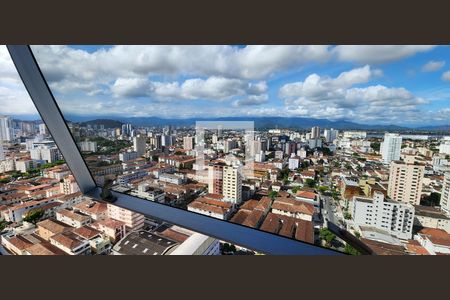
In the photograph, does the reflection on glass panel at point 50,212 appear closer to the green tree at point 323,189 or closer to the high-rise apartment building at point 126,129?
the high-rise apartment building at point 126,129

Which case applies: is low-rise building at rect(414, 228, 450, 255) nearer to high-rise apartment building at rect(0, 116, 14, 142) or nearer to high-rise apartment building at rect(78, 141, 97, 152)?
high-rise apartment building at rect(78, 141, 97, 152)

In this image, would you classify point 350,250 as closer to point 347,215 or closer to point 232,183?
point 347,215

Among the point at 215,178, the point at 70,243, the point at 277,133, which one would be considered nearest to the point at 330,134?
the point at 277,133

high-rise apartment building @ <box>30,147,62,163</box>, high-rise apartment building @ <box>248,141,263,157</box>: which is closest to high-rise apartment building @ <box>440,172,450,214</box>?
high-rise apartment building @ <box>248,141,263,157</box>

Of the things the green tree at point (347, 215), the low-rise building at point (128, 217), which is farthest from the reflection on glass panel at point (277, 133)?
the low-rise building at point (128, 217)

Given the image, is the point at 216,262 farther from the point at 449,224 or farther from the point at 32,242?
the point at 32,242

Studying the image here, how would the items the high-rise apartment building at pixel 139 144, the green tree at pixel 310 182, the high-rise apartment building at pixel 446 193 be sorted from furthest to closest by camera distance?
the high-rise apartment building at pixel 139 144 → the green tree at pixel 310 182 → the high-rise apartment building at pixel 446 193
